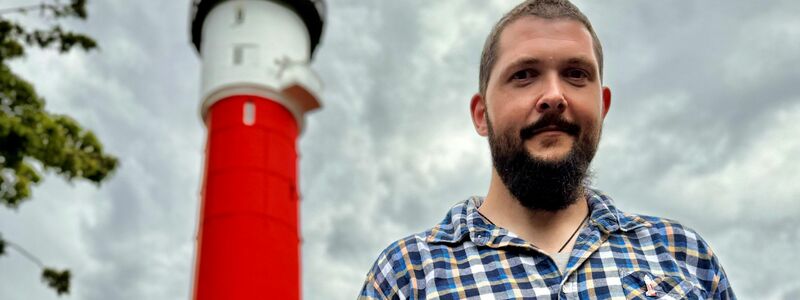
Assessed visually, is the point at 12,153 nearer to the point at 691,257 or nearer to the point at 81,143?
the point at 81,143

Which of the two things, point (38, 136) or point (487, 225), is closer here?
point (487, 225)

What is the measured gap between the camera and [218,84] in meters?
15.9

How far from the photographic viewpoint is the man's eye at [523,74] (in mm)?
2006

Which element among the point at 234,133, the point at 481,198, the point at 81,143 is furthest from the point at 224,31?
the point at 481,198

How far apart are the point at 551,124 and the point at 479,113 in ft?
1.03

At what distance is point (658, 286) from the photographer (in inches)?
70.9

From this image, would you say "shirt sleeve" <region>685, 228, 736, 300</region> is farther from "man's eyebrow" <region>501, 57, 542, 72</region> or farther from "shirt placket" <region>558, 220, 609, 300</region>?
"man's eyebrow" <region>501, 57, 542, 72</region>

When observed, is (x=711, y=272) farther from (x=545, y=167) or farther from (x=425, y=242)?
(x=425, y=242)

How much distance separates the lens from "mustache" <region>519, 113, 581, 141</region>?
6.30ft

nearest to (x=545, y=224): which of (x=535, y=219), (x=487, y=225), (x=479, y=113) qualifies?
(x=535, y=219)

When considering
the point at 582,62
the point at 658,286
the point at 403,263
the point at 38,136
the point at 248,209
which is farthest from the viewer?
the point at 248,209

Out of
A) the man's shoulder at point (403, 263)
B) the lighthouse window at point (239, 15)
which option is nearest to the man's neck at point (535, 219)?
the man's shoulder at point (403, 263)

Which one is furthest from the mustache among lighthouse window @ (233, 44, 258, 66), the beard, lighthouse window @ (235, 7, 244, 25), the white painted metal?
lighthouse window @ (235, 7, 244, 25)

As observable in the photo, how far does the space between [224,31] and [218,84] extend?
4.80 feet
